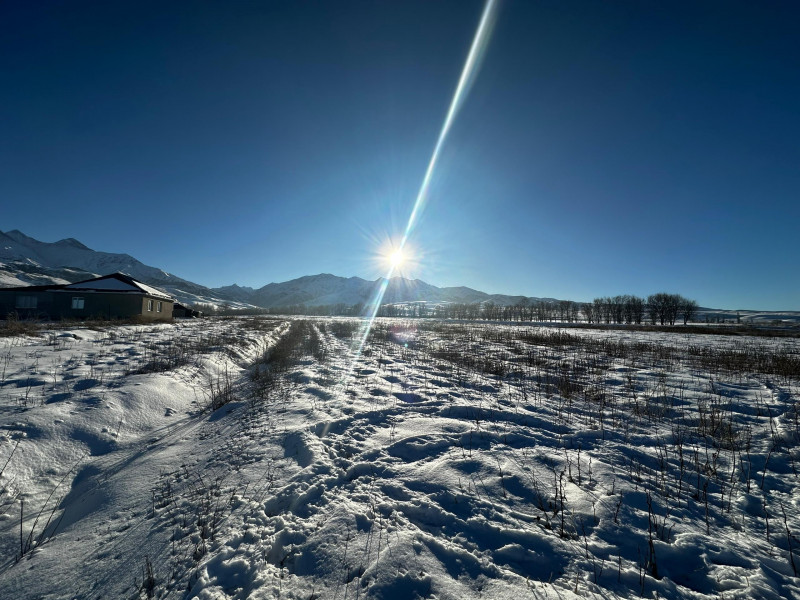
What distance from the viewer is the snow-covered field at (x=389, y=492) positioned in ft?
8.79

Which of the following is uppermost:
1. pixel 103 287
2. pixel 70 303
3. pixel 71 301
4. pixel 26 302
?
pixel 103 287

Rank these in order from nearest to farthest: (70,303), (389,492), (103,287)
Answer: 1. (389,492)
2. (70,303)
3. (103,287)

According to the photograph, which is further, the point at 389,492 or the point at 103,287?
the point at 103,287

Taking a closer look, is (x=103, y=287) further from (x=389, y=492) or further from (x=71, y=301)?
(x=389, y=492)

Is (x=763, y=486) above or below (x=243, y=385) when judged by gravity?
above

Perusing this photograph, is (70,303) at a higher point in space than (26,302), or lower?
higher

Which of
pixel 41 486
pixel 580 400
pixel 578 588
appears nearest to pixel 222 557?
pixel 578 588

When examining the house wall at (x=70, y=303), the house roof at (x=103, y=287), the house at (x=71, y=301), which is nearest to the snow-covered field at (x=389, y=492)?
the house at (x=71, y=301)

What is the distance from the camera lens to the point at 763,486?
4027 mm

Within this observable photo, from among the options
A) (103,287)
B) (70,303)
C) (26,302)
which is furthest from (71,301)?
(26,302)

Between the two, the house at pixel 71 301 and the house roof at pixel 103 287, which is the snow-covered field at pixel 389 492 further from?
the house roof at pixel 103 287

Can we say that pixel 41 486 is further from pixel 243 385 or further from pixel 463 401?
pixel 463 401

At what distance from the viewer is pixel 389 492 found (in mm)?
3918

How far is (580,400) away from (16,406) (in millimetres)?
12019
